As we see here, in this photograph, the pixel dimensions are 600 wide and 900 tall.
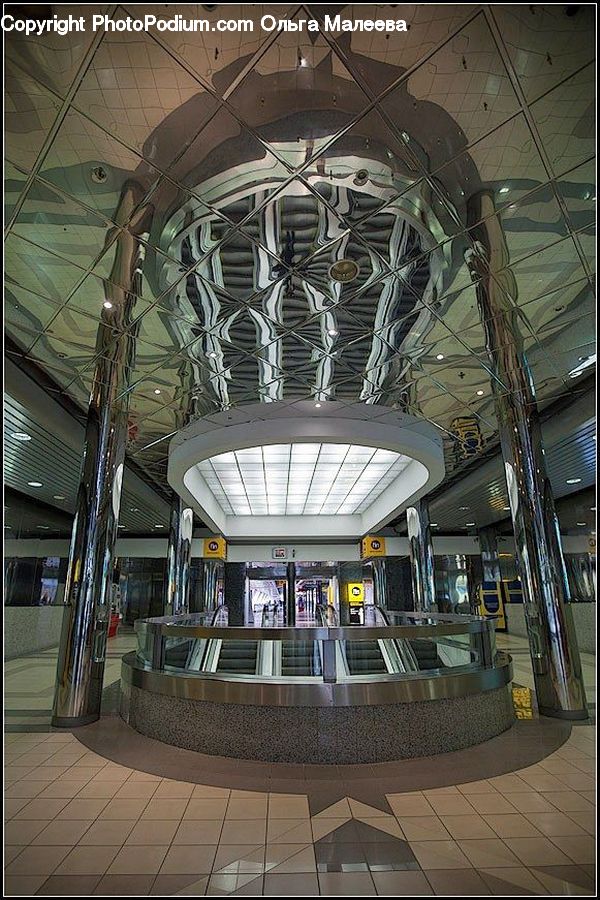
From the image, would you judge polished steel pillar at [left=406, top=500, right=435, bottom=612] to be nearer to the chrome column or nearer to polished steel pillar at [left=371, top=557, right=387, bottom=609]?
the chrome column

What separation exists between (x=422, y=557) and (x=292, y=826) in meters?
13.6

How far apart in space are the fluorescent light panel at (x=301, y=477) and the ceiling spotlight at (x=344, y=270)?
21.5 ft

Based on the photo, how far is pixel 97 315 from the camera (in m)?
6.25

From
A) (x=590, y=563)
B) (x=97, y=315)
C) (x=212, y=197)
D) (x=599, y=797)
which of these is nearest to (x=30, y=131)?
(x=212, y=197)

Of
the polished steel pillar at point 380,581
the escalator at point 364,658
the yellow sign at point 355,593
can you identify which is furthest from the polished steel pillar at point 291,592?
the escalator at point 364,658

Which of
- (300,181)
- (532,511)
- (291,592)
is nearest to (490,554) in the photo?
(291,592)

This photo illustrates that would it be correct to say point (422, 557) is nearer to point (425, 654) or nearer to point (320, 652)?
point (425, 654)

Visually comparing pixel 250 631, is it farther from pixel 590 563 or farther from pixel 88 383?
pixel 590 563

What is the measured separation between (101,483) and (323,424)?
4392 mm

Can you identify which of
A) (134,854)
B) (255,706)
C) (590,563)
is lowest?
(134,854)

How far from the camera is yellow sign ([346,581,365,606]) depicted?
1045 inches

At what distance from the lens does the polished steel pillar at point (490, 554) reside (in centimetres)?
2378

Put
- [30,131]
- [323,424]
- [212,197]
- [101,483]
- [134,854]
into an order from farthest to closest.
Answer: [323,424] → [101,483] → [212,197] → [30,131] → [134,854]

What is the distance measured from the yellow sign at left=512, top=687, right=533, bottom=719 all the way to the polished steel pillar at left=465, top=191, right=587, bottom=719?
0.89ft
